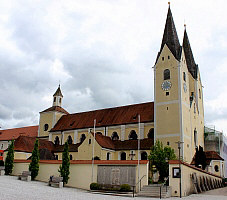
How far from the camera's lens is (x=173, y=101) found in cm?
4262

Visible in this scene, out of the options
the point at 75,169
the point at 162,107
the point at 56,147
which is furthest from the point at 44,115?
the point at 75,169

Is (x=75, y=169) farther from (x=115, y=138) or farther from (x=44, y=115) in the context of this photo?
(x=44, y=115)

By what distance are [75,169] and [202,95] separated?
33.5 metres

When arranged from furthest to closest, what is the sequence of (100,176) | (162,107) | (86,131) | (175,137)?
(86,131)
(162,107)
(175,137)
(100,176)

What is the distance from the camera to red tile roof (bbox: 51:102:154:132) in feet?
160

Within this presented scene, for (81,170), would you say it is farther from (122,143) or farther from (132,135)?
(132,135)

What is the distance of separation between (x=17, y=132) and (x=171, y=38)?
47038 millimetres

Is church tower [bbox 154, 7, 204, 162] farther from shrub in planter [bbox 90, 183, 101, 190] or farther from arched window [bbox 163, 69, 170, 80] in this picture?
shrub in planter [bbox 90, 183, 101, 190]

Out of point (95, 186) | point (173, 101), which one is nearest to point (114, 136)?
point (173, 101)

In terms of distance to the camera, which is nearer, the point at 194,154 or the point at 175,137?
the point at 175,137

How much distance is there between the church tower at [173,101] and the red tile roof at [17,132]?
3695cm

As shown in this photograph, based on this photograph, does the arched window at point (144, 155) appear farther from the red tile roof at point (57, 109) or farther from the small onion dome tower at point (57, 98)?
the small onion dome tower at point (57, 98)

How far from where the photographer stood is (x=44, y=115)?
63.3 metres

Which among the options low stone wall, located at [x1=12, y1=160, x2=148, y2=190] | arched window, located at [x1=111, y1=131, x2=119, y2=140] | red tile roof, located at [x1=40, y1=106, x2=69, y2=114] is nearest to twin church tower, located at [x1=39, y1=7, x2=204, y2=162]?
arched window, located at [x1=111, y1=131, x2=119, y2=140]
